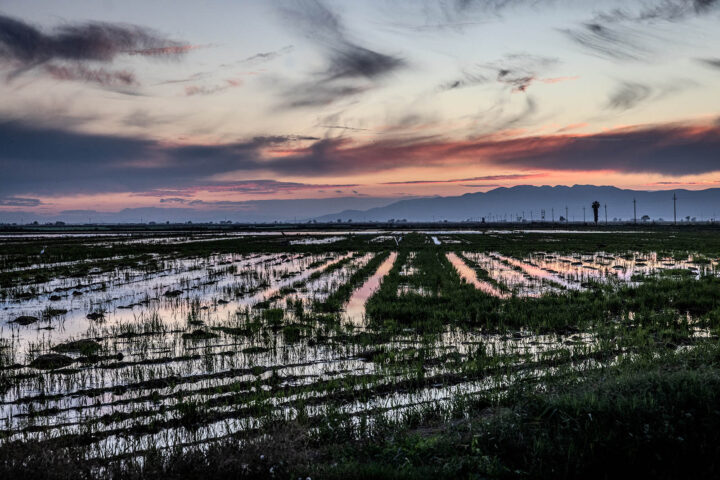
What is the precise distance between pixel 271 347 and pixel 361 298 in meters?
7.53

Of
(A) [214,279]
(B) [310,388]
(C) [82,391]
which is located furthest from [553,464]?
(A) [214,279]

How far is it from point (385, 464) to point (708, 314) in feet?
43.2

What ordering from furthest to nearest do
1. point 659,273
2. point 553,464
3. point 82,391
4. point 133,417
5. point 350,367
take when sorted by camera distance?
point 659,273
point 350,367
point 82,391
point 133,417
point 553,464

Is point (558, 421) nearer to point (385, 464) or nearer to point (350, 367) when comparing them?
point (385, 464)

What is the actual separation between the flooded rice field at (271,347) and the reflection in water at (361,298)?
0.30ft

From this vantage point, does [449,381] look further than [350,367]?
No

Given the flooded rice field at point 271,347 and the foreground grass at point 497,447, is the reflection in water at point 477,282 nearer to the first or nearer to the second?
the flooded rice field at point 271,347

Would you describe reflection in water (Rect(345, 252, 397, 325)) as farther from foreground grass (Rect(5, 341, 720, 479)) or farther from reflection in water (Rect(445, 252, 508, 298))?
foreground grass (Rect(5, 341, 720, 479))

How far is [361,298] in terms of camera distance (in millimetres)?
18062

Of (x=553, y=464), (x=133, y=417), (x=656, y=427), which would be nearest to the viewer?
(x=553, y=464)

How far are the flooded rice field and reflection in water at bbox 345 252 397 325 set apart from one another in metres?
0.09

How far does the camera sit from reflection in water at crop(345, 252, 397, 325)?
Answer: 47.5ft

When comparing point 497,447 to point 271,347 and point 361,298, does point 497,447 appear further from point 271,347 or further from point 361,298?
point 361,298

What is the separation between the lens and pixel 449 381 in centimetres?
838
